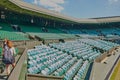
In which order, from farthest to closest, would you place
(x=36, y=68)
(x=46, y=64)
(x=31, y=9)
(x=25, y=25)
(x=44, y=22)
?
(x=44, y=22) → (x=25, y=25) → (x=31, y=9) → (x=46, y=64) → (x=36, y=68)

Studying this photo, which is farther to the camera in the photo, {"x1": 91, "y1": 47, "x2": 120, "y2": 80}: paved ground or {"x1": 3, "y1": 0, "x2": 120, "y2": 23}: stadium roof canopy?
{"x1": 3, "y1": 0, "x2": 120, "y2": 23}: stadium roof canopy

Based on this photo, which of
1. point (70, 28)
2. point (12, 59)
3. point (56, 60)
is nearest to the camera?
point (12, 59)

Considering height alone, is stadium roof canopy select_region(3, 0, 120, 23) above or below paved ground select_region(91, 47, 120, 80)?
above

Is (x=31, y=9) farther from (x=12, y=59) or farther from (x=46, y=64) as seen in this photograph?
(x=12, y=59)

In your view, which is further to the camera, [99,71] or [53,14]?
[53,14]

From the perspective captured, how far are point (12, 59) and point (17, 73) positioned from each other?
1984 mm

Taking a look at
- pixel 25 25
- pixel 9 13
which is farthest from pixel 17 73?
pixel 25 25

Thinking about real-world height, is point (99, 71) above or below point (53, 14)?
below

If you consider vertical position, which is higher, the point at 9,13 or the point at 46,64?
the point at 9,13

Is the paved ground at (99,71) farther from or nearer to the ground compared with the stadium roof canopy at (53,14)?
nearer to the ground

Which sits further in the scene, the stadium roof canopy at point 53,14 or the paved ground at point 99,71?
the stadium roof canopy at point 53,14

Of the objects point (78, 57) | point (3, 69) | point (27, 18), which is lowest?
point (78, 57)

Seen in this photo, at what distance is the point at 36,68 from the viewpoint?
15.6 m

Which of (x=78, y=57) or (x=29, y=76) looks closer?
(x=29, y=76)
